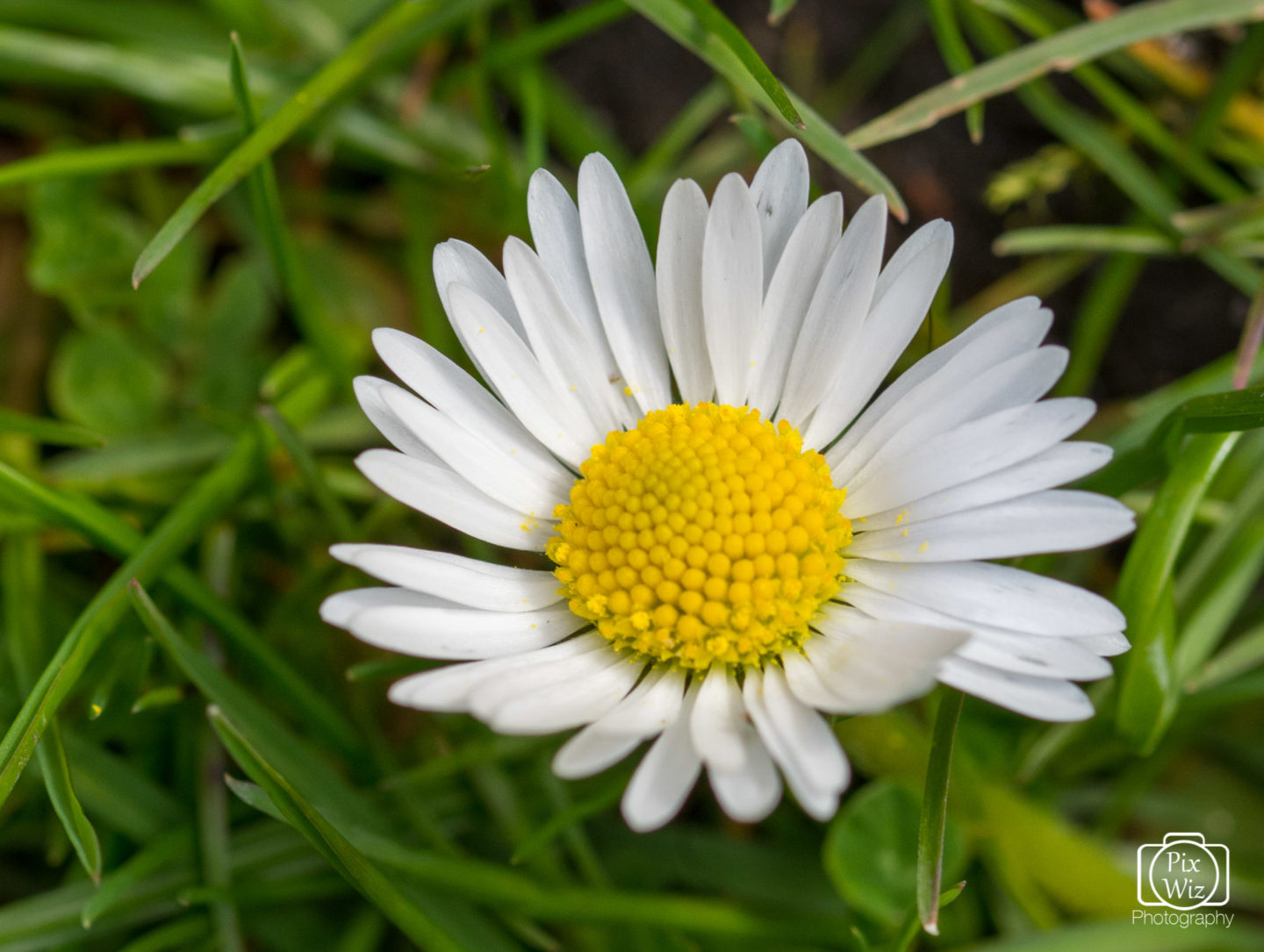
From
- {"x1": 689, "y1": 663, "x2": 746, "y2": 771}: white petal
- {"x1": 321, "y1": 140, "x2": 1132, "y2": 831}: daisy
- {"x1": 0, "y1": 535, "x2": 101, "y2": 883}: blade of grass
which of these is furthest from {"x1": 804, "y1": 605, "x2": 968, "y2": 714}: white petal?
{"x1": 0, "y1": 535, "x2": 101, "y2": 883}: blade of grass

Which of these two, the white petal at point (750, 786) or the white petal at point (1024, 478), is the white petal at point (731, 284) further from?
the white petal at point (750, 786)

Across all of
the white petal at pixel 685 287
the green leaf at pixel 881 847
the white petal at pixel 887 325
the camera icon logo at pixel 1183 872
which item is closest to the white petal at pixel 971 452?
the white petal at pixel 887 325

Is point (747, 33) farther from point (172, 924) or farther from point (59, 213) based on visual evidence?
point (172, 924)

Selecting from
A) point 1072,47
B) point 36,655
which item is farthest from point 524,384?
point 1072,47

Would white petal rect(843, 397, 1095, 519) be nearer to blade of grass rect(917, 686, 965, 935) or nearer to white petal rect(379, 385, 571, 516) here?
blade of grass rect(917, 686, 965, 935)

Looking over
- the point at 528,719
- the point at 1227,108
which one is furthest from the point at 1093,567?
the point at 528,719
